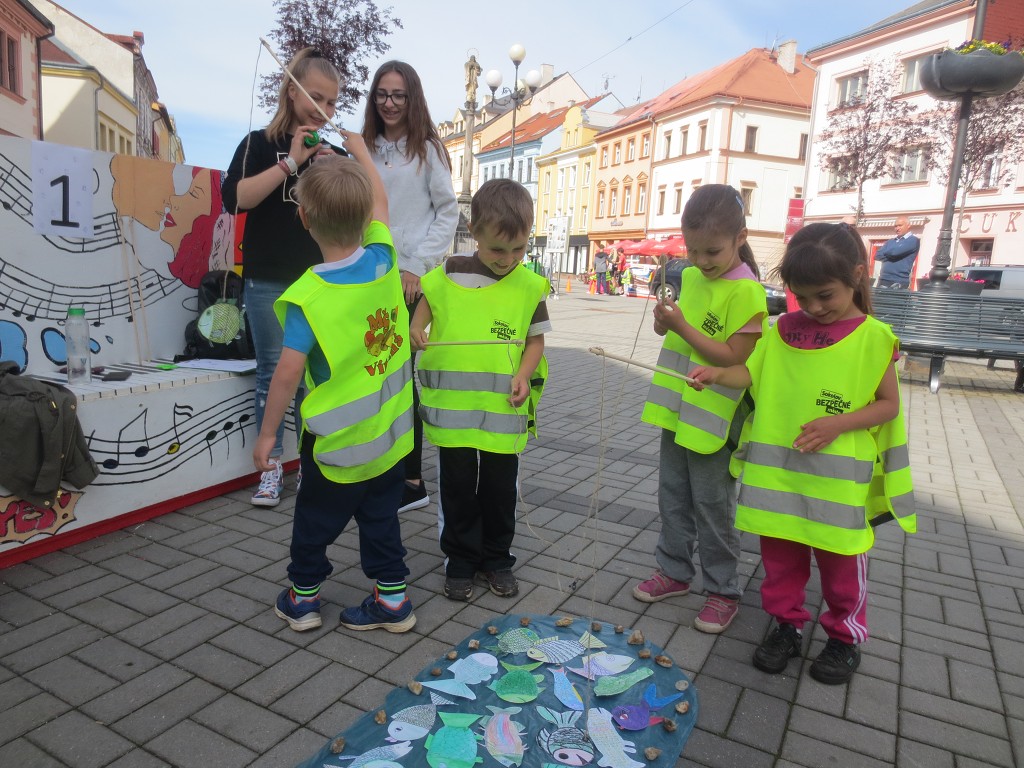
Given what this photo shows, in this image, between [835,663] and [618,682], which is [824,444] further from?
[618,682]

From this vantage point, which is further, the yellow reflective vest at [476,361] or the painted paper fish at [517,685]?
the yellow reflective vest at [476,361]

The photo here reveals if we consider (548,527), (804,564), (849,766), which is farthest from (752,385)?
(548,527)

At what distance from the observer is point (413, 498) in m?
3.89

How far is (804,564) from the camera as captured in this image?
251cm

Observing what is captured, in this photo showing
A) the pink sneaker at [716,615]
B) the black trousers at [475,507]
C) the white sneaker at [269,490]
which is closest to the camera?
the pink sneaker at [716,615]

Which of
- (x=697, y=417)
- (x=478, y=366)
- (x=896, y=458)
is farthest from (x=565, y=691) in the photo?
(x=896, y=458)

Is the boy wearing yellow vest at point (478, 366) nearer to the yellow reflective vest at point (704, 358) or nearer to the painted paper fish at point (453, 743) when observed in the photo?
the yellow reflective vest at point (704, 358)

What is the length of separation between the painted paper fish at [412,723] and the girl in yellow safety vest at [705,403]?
44.2 inches

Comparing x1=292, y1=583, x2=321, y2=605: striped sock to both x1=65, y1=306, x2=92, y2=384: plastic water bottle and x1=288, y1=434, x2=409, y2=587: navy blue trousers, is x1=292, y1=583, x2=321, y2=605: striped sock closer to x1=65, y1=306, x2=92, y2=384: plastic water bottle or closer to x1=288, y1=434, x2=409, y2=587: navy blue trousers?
x1=288, y1=434, x2=409, y2=587: navy blue trousers

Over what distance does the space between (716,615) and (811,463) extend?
2.44ft

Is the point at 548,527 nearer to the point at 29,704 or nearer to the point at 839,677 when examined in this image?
the point at 839,677

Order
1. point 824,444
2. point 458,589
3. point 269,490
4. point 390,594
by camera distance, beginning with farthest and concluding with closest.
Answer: point 269,490 → point 458,589 → point 390,594 → point 824,444

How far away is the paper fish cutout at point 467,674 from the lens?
222 centimetres

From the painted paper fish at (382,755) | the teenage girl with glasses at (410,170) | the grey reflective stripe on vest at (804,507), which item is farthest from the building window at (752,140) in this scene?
the painted paper fish at (382,755)
